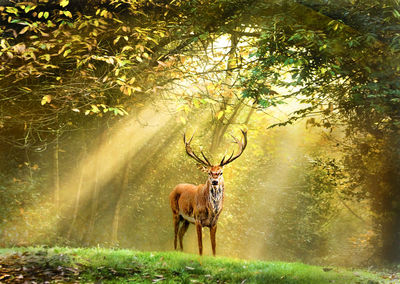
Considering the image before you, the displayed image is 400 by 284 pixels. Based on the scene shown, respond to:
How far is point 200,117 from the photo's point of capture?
14.2 meters

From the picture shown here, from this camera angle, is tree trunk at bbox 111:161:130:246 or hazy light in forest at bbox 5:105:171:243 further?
hazy light in forest at bbox 5:105:171:243

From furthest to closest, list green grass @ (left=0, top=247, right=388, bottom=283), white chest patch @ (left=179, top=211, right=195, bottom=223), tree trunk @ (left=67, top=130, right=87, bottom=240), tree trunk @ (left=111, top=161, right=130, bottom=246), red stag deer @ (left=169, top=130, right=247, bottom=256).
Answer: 1. tree trunk @ (left=67, top=130, right=87, bottom=240)
2. tree trunk @ (left=111, top=161, right=130, bottom=246)
3. white chest patch @ (left=179, top=211, right=195, bottom=223)
4. red stag deer @ (left=169, top=130, right=247, bottom=256)
5. green grass @ (left=0, top=247, right=388, bottom=283)

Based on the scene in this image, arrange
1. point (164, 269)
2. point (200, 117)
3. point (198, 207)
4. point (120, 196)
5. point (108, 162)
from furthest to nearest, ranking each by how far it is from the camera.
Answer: point (200, 117) → point (108, 162) → point (120, 196) → point (198, 207) → point (164, 269)

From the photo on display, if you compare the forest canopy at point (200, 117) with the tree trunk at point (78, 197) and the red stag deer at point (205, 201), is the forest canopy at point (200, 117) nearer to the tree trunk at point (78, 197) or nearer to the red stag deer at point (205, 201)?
the tree trunk at point (78, 197)

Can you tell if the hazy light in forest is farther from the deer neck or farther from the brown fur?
the deer neck

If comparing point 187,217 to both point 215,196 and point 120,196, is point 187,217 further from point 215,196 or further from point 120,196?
point 120,196

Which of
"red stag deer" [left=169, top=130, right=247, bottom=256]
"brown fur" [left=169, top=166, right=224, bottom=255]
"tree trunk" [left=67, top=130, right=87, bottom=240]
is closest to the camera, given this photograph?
"red stag deer" [left=169, top=130, right=247, bottom=256]

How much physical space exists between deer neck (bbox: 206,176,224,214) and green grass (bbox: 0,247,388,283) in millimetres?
976

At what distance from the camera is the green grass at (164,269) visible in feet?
22.4

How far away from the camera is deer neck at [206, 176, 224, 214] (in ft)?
25.2

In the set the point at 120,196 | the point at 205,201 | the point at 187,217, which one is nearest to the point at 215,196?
the point at 205,201

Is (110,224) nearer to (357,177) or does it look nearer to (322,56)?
(357,177)

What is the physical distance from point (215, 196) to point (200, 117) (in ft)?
22.0

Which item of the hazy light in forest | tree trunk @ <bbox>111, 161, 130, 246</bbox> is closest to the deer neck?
tree trunk @ <bbox>111, 161, 130, 246</bbox>
